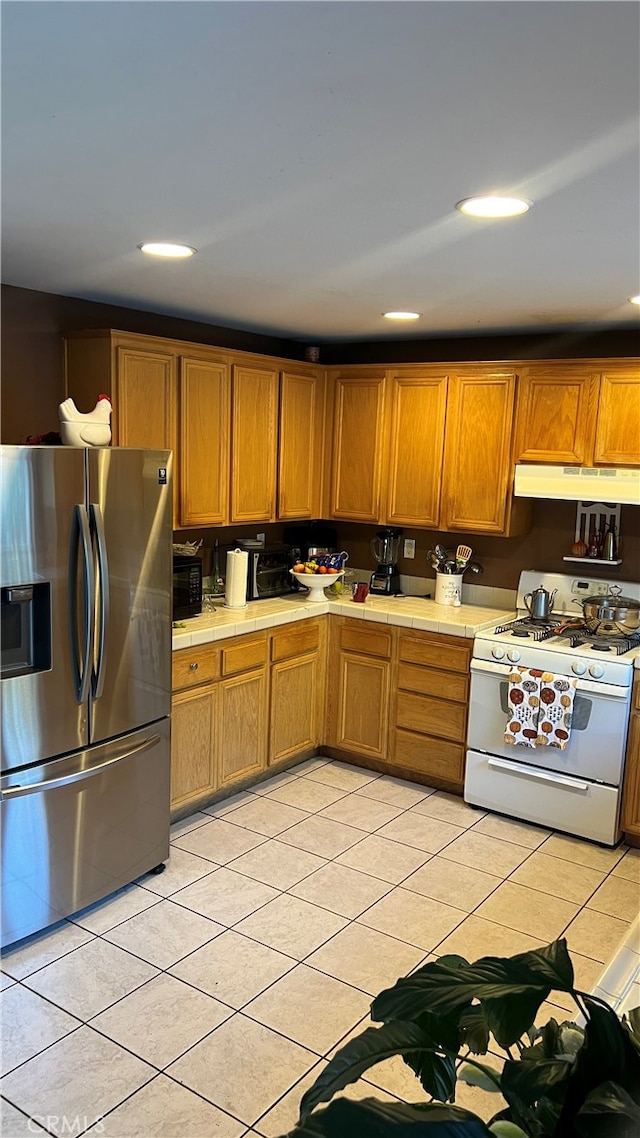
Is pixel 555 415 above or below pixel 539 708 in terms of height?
above

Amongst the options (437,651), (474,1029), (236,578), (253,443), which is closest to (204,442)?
(253,443)

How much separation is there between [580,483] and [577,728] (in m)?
1.21

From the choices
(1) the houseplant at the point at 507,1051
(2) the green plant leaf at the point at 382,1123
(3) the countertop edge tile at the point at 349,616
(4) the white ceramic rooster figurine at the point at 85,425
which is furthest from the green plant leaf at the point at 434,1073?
(3) the countertop edge tile at the point at 349,616

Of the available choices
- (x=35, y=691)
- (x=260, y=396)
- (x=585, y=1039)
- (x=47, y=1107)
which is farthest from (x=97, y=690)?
(x=585, y=1039)

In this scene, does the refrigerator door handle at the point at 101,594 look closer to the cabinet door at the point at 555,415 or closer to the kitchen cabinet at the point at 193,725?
the kitchen cabinet at the point at 193,725

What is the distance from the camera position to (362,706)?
185 inches

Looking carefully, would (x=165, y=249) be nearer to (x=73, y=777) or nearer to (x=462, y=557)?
(x=73, y=777)

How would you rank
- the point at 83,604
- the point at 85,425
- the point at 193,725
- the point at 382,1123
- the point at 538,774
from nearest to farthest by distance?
1. the point at 382,1123
2. the point at 83,604
3. the point at 85,425
4. the point at 193,725
5. the point at 538,774

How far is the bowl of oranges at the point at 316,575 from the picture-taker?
15.5 ft

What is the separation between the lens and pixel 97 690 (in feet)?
10.2

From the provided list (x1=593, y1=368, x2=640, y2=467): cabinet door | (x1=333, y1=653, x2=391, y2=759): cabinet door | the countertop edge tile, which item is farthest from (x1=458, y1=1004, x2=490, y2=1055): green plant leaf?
(x1=333, y1=653, x2=391, y2=759): cabinet door

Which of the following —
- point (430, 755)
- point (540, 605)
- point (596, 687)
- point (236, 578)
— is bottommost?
point (430, 755)

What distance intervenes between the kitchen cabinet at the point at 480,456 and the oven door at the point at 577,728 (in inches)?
33.8

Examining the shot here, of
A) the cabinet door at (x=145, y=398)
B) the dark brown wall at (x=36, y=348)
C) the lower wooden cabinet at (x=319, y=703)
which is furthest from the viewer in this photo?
the lower wooden cabinet at (x=319, y=703)
